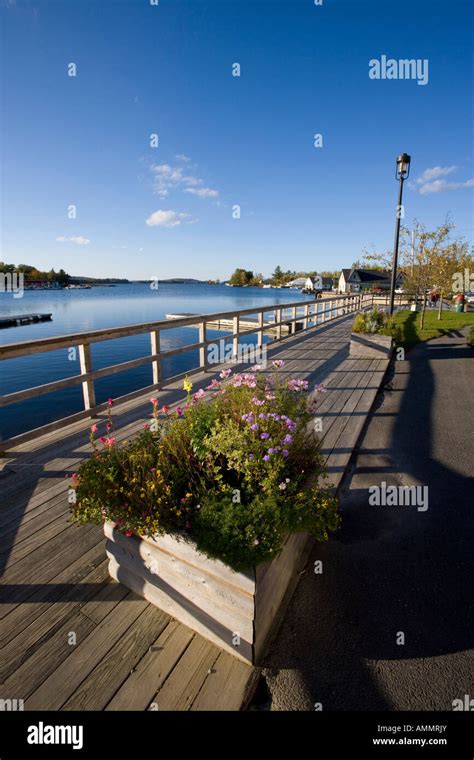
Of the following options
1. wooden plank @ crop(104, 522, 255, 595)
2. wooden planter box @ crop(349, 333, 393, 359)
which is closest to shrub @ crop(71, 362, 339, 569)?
wooden plank @ crop(104, 522, 255, 595)

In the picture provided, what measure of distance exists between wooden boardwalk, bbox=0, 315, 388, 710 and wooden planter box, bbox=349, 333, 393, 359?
8.25m

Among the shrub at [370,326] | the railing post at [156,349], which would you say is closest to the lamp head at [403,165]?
the shrub at [370,326]

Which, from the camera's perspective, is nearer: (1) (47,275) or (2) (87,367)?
(2) (87,367)

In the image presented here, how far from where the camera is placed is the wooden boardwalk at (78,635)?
1.91m

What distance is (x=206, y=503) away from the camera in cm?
222

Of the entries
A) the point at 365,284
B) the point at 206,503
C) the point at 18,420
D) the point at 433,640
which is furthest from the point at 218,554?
the point at 365,284

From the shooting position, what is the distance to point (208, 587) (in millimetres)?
2113

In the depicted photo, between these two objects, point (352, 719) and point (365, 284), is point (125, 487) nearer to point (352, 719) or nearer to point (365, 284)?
point (352, 719)

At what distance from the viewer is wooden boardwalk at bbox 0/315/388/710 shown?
191 cm

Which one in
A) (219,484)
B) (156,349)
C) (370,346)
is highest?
(156,349)

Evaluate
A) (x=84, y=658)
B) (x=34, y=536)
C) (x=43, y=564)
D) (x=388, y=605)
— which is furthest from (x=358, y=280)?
(x=84, y=658)

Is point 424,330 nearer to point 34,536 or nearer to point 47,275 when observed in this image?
point 34,536

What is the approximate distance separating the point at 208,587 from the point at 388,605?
143cm

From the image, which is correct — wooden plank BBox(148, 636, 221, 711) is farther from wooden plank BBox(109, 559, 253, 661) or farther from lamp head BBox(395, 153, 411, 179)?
lamp head BBox(395, 153, 411, 179)
